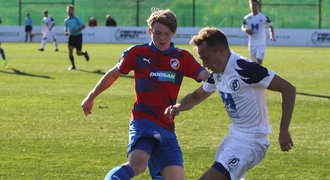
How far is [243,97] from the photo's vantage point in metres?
6.41

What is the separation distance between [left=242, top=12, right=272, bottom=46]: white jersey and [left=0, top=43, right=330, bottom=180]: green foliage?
1972 mm

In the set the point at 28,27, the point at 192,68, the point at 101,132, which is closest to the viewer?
the point at 192,68

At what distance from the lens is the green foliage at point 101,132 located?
886cm

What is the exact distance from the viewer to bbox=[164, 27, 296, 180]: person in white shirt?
6.24 meters

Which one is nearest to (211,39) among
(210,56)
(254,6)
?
(210,56)

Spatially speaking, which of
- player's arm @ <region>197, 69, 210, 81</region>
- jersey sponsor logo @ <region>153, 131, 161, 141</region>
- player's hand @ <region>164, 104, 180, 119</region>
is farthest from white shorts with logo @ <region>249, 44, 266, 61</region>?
player's hand @ <region>164, 104, 180, 119</region>

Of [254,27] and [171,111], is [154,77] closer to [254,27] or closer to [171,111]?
[171,111]

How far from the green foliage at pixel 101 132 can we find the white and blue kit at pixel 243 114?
6.71 feet

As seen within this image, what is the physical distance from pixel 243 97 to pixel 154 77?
94 centimetres

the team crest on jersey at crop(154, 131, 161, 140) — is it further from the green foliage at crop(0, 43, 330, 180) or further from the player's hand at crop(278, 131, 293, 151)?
the green foliage at crop(0, 43, 330, 180)

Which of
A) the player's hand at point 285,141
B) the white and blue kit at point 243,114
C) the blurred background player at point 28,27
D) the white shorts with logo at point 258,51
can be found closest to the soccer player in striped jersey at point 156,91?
the white and blue kit at point 243,114

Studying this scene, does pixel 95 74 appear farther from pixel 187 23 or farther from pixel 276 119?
pixel 187 23

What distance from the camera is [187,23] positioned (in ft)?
187

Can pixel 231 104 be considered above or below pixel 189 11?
above
